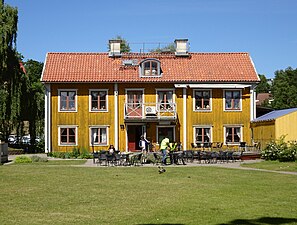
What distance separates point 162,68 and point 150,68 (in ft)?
4.28

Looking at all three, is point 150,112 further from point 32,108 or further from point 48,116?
point 32,108

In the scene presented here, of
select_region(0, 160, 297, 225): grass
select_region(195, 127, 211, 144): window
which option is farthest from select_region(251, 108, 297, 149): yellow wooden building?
select_region(0, 160, 297, 225): grass

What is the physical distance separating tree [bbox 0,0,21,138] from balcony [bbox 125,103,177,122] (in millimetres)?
9082

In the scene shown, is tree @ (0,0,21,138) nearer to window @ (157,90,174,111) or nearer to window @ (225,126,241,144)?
window @ (157,90,174,111)

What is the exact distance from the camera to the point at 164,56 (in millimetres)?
43562

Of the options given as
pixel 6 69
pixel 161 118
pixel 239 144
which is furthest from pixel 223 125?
pixel 6 69

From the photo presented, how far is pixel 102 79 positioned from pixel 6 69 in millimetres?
8007

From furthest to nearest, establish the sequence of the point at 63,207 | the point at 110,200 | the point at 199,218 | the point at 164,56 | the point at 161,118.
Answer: the point at 164,56, the point at 161,118, the point at 110,200, the point at 63,207, the point at 199,218

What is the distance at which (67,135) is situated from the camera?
40.1 meters

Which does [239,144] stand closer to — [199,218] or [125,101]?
[125,101]

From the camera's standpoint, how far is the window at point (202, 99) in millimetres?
40812

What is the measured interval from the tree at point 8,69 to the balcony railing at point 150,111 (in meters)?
9.07

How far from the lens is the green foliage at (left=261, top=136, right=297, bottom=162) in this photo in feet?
101

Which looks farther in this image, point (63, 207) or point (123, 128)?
point (123, 128)
